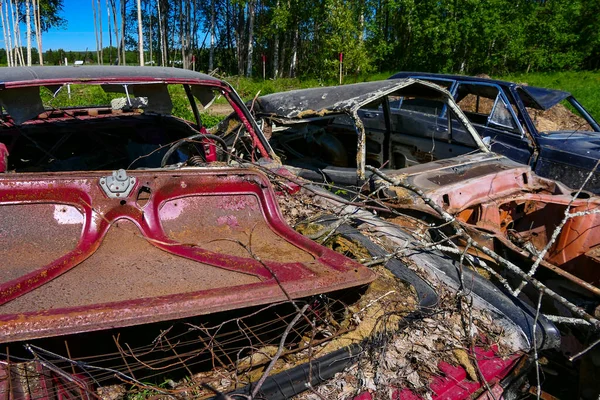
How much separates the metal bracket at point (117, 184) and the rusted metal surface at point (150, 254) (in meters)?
0.03

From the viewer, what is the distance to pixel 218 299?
194 centimetres

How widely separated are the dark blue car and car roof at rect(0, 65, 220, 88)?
12.0ft

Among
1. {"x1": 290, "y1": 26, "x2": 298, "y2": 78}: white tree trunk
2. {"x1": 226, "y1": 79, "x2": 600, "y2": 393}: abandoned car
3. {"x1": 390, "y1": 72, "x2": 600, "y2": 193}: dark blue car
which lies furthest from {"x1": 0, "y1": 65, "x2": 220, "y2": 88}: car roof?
{"x1": 290, "y1": 26, "x2": 298, "y2": 78}: white tree trunk

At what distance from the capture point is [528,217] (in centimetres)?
452

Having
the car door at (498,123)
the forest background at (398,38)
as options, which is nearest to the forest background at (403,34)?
the forest background at (398,38)

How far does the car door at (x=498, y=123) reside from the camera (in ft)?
20.9

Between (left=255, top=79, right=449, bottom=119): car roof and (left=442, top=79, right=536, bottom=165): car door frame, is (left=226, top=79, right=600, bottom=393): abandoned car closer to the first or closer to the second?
(left=255, top=79, right=449, bottom=119): car roof

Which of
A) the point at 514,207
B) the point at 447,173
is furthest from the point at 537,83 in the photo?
the point at 447,173

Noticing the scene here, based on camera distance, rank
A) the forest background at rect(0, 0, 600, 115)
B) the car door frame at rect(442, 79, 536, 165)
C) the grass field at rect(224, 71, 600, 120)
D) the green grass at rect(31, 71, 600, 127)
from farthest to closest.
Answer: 1. the forest background at rect(0, 0, 600, 115)
2. the grass field at rect(224, 71, 600, 120)
3. the green grass at rect(31, 71, 600, 127)
4. the car door frame at rect(442, 79, 536, 165)

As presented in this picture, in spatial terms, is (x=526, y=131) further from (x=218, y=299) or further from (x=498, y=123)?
(x=218, y=299)

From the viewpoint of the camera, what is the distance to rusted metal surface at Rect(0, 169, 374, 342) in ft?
6.15

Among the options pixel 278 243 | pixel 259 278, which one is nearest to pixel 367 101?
pixel 278 243

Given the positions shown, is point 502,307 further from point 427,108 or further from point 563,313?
point 427,108

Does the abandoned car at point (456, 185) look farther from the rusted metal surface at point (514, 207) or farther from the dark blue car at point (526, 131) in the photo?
the dark blue car at point (526, 131)
